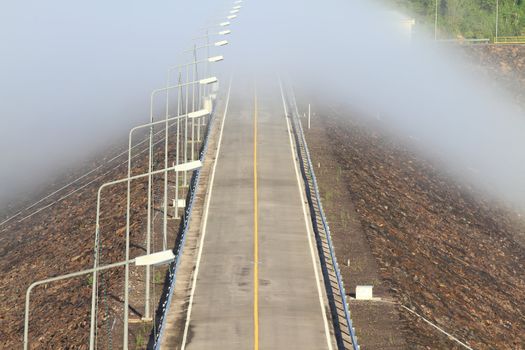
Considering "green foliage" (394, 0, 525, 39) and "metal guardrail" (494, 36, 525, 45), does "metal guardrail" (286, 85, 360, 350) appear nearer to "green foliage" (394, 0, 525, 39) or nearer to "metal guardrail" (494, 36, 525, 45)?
"metal guardrail" (494, 36, 525, 45)

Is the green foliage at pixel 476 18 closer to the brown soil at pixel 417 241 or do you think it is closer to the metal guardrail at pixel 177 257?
the brown soil at pixel 417 241

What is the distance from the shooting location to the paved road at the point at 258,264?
51469mm

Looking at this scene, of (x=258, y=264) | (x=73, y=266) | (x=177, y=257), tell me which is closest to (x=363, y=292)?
(x=258, y=264)

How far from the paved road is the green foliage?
340ft

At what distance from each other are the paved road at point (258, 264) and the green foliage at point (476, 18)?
103733 millimetres

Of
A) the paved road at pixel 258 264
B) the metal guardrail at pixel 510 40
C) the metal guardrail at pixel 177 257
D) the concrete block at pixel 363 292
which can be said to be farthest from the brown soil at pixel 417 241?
the metal guardrail at pixel 510 40

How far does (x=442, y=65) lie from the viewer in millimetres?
164125

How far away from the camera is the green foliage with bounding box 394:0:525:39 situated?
186m

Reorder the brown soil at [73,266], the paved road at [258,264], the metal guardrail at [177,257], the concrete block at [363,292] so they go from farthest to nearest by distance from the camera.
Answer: the concrete block at [363,292]
the brown soil at [73,266]
the paved road at [258,264]
the metal guardrail at [177,257]

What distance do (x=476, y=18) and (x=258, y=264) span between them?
460ft

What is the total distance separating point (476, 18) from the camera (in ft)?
634

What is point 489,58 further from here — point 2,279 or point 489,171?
point 2,279

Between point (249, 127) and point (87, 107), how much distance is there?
65858 mm

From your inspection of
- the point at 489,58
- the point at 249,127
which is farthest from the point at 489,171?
the point at 489,58
